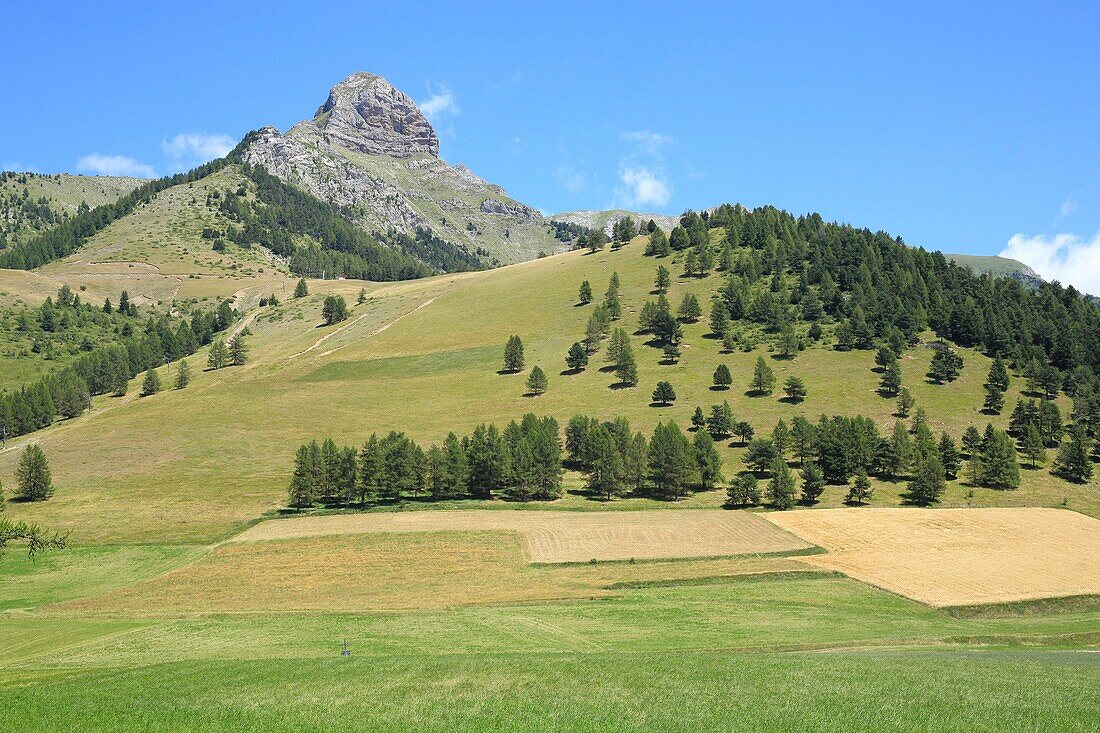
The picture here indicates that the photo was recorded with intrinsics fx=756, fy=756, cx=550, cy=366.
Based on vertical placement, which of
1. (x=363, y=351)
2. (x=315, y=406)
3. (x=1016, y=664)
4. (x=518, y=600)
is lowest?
(x=518, y=600)

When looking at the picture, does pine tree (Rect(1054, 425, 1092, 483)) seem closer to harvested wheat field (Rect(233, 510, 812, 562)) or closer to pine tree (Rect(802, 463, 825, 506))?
pine tree (Rect(802, 463, 825, 506))

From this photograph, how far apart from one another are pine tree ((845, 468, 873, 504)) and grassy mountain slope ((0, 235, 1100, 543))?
1.80m

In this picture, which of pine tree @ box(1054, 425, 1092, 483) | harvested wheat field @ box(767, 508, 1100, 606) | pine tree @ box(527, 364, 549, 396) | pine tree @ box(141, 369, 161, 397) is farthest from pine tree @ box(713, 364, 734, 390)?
pine tree @ box(141, 369, 161, 397)

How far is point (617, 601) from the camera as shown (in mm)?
57562

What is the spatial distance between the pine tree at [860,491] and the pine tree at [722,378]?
153ft

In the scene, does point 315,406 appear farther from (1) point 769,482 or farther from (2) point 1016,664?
(2) point 1016,664

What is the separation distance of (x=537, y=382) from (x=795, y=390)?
51.9 meters

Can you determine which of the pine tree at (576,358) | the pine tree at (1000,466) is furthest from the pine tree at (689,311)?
the pine tree at (1000,466)

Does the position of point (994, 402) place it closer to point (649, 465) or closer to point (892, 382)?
point (892, 382)

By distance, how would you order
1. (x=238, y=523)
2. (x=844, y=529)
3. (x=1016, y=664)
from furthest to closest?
(x=238, y=523), (x=844, y=529), (x=1016, y=664)

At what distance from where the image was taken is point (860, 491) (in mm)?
109000

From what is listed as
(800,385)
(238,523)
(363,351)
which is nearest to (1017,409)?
(800,385)

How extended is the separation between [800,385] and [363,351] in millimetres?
108644

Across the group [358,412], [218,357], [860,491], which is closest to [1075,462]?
[860,491]
